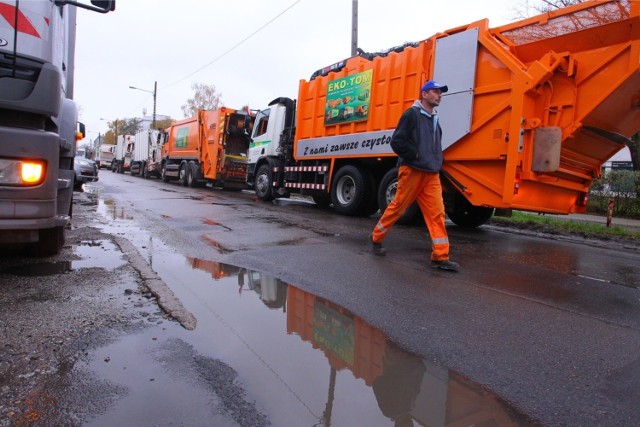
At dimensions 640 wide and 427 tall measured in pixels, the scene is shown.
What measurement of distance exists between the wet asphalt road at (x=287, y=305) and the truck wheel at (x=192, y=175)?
14.0m

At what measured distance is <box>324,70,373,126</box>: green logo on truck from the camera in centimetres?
970

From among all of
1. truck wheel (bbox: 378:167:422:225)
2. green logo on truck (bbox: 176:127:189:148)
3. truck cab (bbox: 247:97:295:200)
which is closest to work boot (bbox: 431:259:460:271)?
truck wheel (bbox: 378:167:422:225)

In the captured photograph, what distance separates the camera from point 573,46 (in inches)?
258

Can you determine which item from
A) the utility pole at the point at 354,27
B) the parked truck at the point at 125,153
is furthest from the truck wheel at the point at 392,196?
the parked truck at the point at 125,153

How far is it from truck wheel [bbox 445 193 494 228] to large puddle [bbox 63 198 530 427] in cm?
624

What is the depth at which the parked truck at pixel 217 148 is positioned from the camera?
18.1m

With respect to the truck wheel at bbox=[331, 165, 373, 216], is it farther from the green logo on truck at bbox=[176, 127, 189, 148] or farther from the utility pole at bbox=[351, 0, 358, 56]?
the green logo on truck at bbox=[176, 127, 189, 148]

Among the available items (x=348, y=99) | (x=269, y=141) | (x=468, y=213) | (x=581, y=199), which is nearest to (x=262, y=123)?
(x=269, y=141)

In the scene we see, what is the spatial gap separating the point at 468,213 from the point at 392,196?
169 centimetres

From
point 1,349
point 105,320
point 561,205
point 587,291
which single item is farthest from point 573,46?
point 1,349

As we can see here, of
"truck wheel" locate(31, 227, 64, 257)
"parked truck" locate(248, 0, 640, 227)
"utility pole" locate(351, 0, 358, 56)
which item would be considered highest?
"utility pole" locate(351, 0, 358, 56)

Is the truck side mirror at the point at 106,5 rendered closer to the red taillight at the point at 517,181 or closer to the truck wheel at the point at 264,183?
the red taillight at the point at 517,181

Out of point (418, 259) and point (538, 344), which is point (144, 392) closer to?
point (538, 344)

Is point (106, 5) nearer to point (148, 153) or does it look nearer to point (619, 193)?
point (619, 193)
